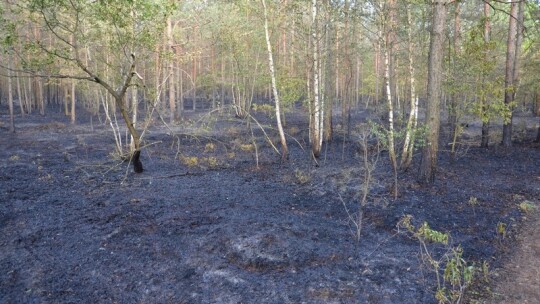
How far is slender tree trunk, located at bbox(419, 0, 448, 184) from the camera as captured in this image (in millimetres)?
9727

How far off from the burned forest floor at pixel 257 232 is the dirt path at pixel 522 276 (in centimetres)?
3

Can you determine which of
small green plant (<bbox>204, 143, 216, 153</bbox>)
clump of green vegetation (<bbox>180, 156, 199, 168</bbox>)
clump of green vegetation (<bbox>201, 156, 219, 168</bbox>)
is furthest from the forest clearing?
small green plant (<bbox>204, 143, 216, 153</bbox>)

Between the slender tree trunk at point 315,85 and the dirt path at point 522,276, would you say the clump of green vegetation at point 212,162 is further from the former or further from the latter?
the dirt path at point 522,276

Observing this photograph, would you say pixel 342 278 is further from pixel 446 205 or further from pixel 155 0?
pixel 155 0

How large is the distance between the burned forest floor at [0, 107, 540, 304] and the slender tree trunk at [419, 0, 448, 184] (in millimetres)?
587

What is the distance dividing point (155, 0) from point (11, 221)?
7.32 metres

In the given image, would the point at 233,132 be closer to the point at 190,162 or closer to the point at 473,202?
the point at 190,162

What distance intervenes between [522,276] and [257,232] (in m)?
4.46

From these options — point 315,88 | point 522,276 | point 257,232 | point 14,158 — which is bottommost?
point 522,276

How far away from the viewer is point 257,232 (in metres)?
7.70

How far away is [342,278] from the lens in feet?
19.9

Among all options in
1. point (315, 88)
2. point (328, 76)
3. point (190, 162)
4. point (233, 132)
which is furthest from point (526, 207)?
point (233, 132)

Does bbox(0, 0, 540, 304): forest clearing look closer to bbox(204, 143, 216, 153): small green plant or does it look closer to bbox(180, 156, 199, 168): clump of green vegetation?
bbox(180, 156, 199, 168): clump of green vegetation

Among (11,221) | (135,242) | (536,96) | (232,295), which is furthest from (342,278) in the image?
(536,96)
